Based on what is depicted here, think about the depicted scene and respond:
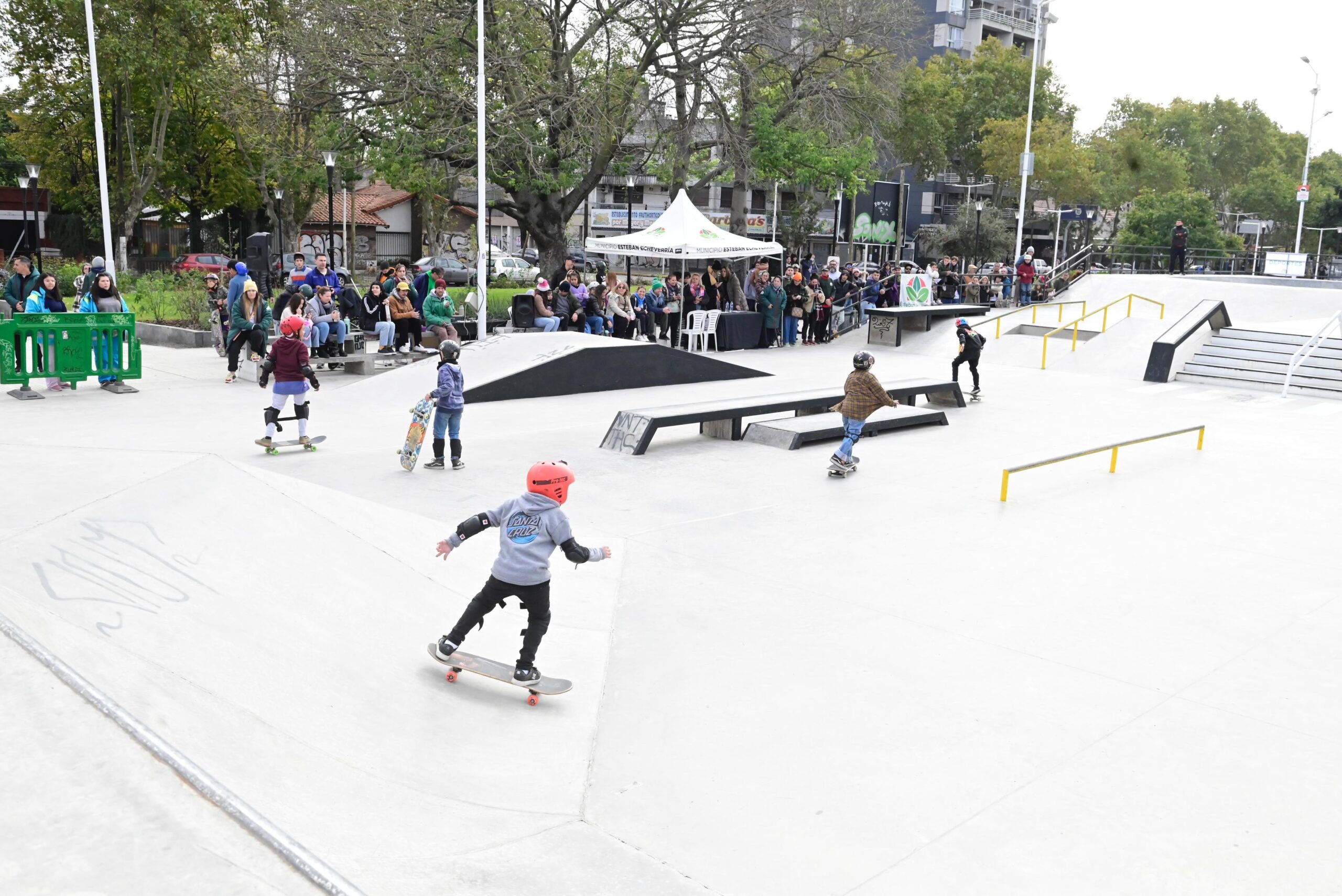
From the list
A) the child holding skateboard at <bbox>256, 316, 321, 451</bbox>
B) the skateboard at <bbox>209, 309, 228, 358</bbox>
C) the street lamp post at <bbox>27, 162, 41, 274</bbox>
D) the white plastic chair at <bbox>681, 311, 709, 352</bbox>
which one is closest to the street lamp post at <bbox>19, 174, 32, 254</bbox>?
the street lamp post at <bbox>27, 162, 41, 274</bbox>

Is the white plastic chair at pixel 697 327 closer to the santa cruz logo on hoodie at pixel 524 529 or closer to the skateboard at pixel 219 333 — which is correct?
the skateboard at pixel 219 333

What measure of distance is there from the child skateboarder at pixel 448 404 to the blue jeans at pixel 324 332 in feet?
20.6

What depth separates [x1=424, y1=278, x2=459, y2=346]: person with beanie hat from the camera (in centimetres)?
1802

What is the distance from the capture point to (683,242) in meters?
22.5

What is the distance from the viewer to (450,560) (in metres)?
8.38

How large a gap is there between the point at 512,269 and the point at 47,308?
91.1 ft

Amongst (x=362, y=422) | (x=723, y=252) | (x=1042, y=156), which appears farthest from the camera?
(x=1042, y=156)

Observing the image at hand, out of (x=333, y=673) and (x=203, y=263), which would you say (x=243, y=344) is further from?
(x=203, y=263)

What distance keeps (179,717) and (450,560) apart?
4.01m

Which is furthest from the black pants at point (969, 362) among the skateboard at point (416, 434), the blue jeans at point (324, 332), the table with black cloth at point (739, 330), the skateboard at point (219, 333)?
the skateboard at point (219, 333)

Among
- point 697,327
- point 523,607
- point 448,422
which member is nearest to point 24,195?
point 697,327

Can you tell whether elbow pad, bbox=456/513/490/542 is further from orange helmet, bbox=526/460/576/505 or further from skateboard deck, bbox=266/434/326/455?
skateboard deck, bbox=266/434/326/455

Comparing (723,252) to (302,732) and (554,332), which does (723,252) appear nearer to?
(554,332)

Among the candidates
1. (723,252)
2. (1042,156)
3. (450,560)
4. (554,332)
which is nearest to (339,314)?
(554,332)
